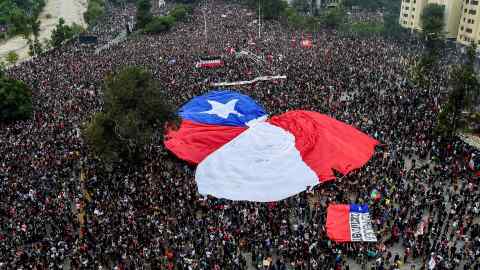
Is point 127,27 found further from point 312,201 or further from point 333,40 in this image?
point 312,201

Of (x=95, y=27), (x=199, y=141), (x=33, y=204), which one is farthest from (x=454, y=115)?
(x=95, y=27)

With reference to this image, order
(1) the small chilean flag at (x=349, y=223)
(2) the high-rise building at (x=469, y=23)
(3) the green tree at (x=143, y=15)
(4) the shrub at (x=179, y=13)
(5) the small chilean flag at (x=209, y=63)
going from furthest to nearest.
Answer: (4) the shrub at (x=179, y=13), (3) the green tree at (x=143, y=15), (2) the high-rise building at (x=469, y=23), (5) the small chilean flag at (x=209, y=63), (1) the small chilean flag at (x=349, y=223)

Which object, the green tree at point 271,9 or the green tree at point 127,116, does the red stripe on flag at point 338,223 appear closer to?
the green tree at point 127,116

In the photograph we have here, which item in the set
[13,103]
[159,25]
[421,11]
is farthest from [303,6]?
[13,103]

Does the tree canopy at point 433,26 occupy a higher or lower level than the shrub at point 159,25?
higher

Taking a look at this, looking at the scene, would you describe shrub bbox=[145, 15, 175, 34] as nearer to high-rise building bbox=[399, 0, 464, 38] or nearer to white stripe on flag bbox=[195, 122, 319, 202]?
high-rise building bbox=[399, 0, 464, 38]

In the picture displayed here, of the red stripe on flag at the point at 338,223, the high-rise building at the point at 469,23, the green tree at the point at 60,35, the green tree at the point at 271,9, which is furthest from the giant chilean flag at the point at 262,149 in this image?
the green tree at the point at 271,9

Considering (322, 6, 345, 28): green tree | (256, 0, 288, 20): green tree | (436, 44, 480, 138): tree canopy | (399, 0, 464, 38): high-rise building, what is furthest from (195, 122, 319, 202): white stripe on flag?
(256, 0, 288, 20): green tree
